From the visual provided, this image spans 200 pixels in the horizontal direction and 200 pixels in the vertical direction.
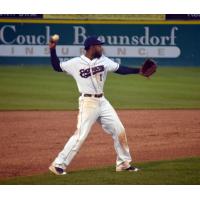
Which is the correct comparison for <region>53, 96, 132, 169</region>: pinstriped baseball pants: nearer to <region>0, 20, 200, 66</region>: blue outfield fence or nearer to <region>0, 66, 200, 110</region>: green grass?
<region>0, 66, 200, 110</region>: green grass

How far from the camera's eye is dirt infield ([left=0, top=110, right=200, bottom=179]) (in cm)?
595

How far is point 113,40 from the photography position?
9.73 meters

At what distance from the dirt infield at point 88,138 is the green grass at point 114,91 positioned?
0.47 meters

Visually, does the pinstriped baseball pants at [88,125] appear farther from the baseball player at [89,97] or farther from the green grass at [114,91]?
the green grass at [114,91]

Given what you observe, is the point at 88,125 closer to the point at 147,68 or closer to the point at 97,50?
the point at 97,50

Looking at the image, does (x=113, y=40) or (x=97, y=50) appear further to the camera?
(x=113, y=40)

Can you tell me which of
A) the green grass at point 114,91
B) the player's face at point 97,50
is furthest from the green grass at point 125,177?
the green grass at point 114,91

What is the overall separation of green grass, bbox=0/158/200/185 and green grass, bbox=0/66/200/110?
3.36 meters

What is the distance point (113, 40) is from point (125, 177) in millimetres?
4868

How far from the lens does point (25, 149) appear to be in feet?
21.0

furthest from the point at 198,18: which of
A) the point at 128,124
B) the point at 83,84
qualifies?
the point at 83,84

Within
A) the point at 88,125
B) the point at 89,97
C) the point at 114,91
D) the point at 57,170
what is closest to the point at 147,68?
the point at 89,97

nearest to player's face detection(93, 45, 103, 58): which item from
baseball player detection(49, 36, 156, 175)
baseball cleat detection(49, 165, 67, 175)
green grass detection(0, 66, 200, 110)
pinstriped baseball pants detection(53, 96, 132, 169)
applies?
baseball player detection(49, 36, 156, 175)
